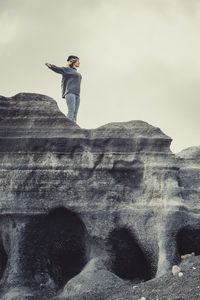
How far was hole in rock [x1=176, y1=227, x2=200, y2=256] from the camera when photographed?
14.1 m

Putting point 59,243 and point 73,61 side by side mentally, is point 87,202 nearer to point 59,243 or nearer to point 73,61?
point 59,243

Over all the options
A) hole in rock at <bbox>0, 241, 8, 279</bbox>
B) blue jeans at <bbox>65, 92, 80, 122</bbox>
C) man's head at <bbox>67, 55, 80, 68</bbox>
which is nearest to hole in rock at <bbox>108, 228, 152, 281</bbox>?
hole in rock at <bbox>0, 241, 8, 279</bbox>

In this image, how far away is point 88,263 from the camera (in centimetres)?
1389

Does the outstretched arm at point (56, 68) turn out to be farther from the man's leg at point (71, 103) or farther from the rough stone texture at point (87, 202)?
the rough stone texture at point (87, 202)

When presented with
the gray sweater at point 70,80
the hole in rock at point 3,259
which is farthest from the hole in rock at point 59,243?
the gray sweater at point 70,80

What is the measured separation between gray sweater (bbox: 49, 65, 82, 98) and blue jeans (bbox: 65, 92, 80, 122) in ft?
0.40

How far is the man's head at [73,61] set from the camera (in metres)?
16.4

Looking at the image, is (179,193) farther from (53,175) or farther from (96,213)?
(53,175)

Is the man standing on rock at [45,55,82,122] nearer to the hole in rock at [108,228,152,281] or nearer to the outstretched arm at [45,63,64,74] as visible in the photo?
the outstretched arm at [45,63,64,74]

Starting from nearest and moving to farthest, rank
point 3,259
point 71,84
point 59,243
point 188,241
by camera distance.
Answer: point 188,241 < point 59,243 < point 3,259 < point 71,84

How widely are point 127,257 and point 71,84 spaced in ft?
17.2

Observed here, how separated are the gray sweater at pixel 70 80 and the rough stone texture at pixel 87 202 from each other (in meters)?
0.88

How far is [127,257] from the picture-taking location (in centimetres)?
1437

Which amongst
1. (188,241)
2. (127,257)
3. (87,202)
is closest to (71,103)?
(87,202)
